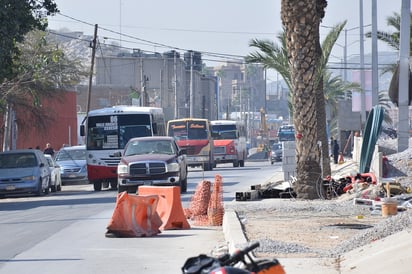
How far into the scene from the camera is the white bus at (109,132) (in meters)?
39.1

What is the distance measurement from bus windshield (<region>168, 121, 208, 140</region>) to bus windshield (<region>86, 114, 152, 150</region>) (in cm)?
2085

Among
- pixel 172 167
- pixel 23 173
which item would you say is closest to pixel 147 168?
pixel 172 167

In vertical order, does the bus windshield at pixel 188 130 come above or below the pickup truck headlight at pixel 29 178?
above

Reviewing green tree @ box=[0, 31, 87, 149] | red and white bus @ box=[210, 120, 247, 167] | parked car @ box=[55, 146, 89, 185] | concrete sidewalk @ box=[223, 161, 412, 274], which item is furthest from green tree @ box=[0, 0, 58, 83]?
red and white bus @ box=[210, 120, 247, 167]

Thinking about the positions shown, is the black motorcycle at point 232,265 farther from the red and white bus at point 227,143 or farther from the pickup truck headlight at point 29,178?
the red and white bus at point 227,143

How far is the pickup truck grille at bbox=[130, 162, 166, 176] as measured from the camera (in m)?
31.9

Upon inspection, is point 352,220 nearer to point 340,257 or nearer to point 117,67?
point 340,257

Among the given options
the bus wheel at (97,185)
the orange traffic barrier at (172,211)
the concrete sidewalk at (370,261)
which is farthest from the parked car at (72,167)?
the concrete sidewalk at (370,261)

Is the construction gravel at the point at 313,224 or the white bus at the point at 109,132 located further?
the white bus at the point at 109,132

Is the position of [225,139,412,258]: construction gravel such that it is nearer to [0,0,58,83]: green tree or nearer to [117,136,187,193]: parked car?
[117,136,187,193]: parked car

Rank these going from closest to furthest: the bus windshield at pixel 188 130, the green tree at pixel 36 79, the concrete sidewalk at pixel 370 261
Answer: the concrete sidewalk at pixel 370 261 < the green tree at pixel 36 79 < the bus windshield at pixel 188 130

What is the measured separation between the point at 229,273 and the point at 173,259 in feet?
27.4

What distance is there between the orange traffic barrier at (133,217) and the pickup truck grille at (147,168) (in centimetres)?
1243

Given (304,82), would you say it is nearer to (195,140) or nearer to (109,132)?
(109,132)
